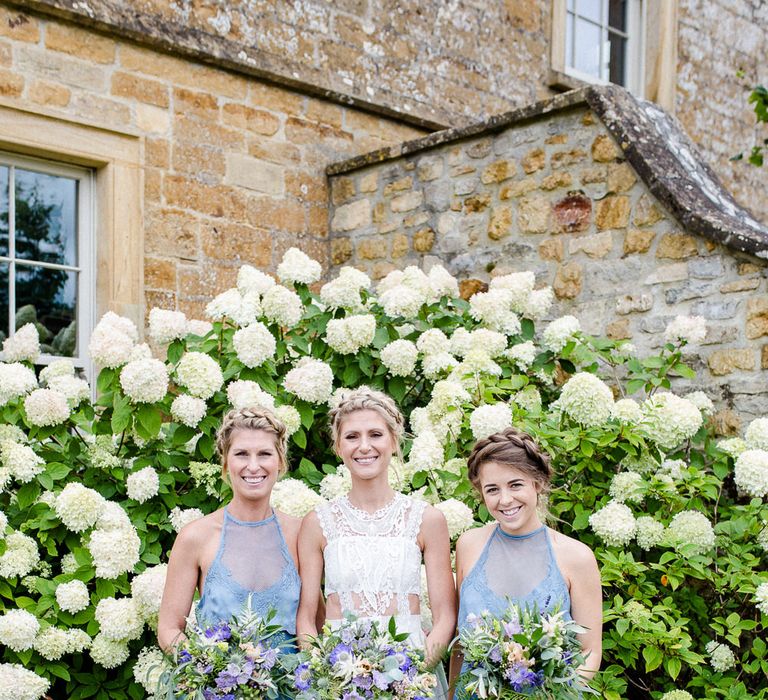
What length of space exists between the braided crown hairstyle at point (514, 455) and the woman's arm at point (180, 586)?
0.84 m

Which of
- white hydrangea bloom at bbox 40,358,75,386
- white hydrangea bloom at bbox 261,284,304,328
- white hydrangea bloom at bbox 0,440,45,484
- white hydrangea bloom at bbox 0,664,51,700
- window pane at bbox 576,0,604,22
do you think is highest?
window pane at bbox 576,0,604,22

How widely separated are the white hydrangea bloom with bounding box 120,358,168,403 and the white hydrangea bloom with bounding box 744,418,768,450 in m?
2.29

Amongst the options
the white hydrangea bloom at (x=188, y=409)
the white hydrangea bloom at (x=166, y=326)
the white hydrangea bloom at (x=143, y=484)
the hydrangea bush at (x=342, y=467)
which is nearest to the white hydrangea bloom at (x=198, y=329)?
the hydrangea bush at (x=342, y=467)

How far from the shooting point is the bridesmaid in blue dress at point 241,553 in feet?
10.0

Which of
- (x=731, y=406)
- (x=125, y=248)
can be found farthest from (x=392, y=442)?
(x=125, y=248)

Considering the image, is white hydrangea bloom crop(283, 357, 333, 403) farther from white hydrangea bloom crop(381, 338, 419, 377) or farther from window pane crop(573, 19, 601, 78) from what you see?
window pane crop(573, 19, 601, 78)

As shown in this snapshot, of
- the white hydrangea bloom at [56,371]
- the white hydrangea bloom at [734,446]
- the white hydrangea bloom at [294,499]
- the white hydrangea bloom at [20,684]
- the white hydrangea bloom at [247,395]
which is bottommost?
the white hydrangea bloom at [20,684]

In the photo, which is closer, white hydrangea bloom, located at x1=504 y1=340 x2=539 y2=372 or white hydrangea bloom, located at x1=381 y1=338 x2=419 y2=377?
white hydrangea bloom, located at x1=381 y1=338 x2=419 y2=377

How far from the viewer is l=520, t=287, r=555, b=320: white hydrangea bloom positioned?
16.2ft

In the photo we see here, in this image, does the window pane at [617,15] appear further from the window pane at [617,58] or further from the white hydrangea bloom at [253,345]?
the white hydrangea bloom at [253,345]

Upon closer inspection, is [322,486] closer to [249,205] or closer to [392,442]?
[392,442]

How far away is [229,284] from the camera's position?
19.8 ft

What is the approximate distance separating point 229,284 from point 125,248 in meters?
0.66

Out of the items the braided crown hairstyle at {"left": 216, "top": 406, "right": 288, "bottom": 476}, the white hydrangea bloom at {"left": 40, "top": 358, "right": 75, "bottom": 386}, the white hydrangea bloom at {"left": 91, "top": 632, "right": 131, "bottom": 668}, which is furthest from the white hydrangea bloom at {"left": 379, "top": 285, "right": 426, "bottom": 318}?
the white hydrangea bloom at {"left": 91, "top": 632, "right": 131, "bottom": 668}
